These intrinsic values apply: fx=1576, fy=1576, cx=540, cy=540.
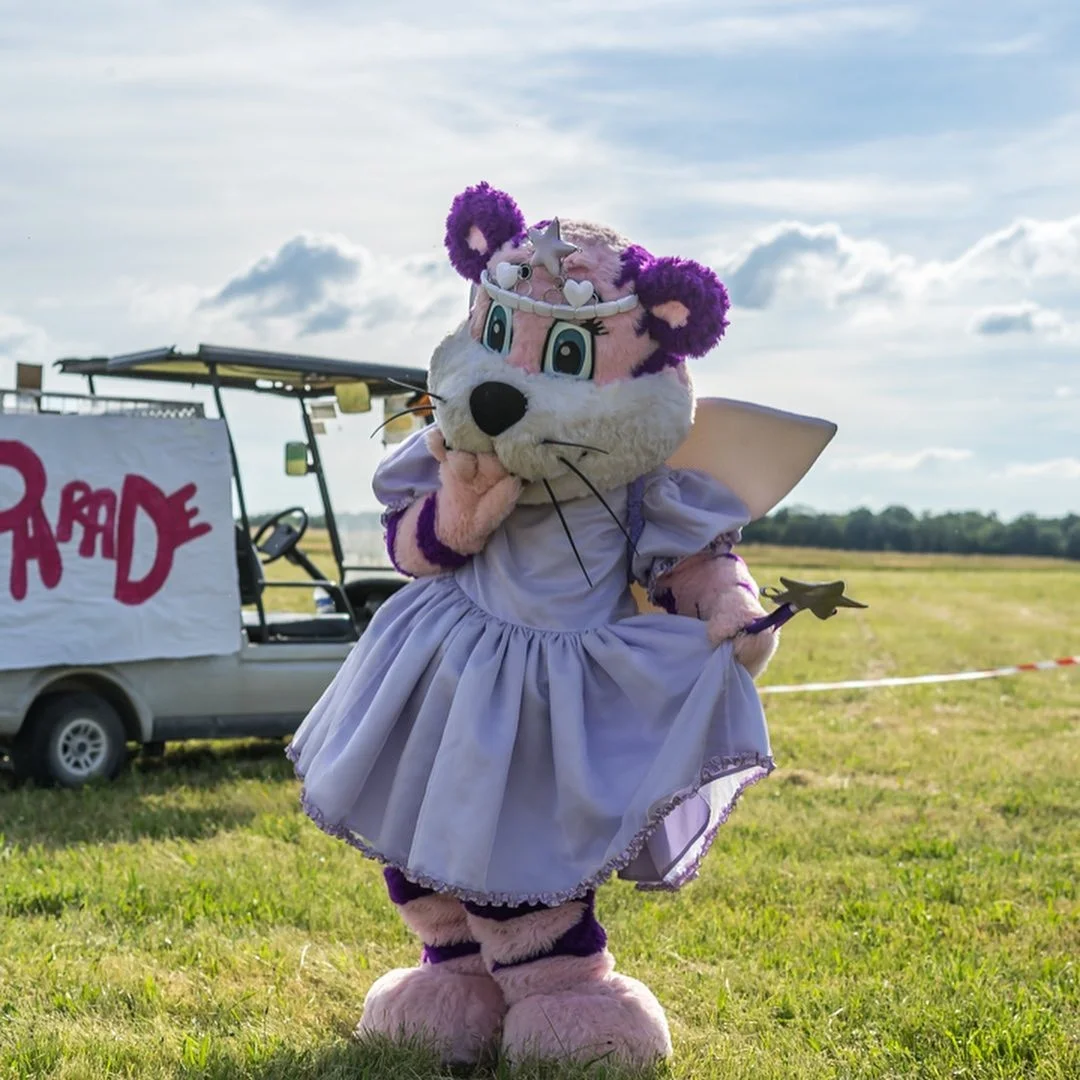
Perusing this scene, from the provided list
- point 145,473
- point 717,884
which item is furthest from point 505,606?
point 145,473

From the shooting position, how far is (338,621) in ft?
28.4

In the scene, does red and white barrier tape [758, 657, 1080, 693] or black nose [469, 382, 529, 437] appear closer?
black nose [469, 382, 529, 437]

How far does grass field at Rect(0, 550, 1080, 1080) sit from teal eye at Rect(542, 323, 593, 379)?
1.62 meters

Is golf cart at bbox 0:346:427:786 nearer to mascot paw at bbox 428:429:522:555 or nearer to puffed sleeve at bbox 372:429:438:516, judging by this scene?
puffed sleeve at bbox 372:429:438:516

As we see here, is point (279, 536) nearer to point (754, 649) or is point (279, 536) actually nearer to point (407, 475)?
point (407, 475)

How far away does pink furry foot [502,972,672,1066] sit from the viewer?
3619 mm

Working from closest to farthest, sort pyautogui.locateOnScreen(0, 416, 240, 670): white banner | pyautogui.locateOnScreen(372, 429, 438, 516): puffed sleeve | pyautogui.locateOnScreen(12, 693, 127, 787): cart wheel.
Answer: pyautogui.locateOnScreen(372, 429, 438, 516): puffed sleeve
pyautogui.locateOnScreen(0, 416, 240, 670): white banner
pyautogui.locateOnScreen(12, 693, 127, 787): cart wheel

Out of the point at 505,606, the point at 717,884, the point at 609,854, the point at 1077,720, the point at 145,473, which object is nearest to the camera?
the point at 609,854

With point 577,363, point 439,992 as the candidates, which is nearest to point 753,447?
point 577,363

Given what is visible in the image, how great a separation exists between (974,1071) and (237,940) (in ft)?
7.29

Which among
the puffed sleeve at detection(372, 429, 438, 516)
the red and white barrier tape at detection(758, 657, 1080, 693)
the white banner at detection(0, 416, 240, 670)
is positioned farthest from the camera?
the red and white barrier tape at detection(758, 657, 1080, 693)

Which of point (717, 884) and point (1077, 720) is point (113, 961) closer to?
point (717, 884)

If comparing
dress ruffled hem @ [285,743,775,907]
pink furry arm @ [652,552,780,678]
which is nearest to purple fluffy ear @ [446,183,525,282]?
pink furry arm @ [652,552,780,678]

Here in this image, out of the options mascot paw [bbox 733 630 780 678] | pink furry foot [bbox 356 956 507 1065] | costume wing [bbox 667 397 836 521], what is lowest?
pink furry foot [bbox 356 956 507 1065]
